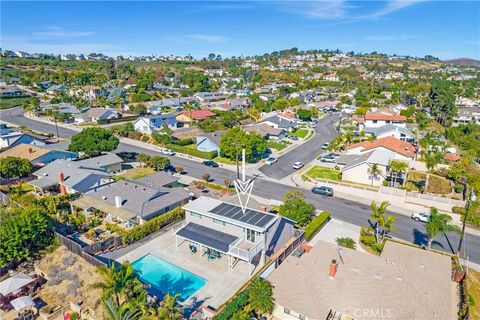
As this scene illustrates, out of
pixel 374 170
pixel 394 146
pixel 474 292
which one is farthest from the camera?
pixel 394 146

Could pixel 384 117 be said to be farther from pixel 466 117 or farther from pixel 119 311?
pixel 119 311

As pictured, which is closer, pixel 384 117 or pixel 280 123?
pixel 280 123

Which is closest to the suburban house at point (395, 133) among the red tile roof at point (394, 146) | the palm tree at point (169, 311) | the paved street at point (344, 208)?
the red tile roof at point (394, 146)

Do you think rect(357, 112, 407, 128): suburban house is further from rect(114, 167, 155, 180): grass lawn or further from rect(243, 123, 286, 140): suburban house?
rect(114, 167, 155, 180): grass lawn

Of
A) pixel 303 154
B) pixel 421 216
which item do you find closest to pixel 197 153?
pixel 303 154

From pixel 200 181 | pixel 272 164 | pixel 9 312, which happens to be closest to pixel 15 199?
pixel 9 312

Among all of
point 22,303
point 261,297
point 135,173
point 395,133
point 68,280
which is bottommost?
point 68,280

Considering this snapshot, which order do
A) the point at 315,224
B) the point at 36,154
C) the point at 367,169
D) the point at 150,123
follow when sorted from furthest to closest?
the point at 150,123
the point at 36,154
the point at 367,169
the point at 315,224
